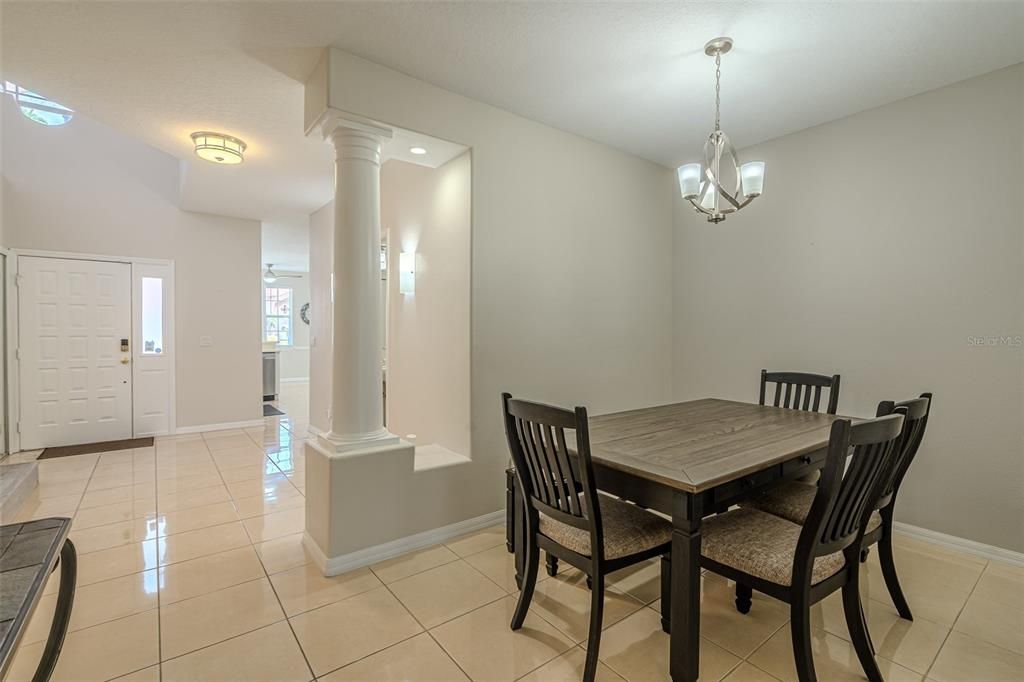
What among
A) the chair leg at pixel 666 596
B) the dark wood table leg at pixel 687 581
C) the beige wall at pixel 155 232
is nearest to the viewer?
the dark wood table leg at pixel 687 581

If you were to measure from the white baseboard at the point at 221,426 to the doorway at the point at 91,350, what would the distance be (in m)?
0.16

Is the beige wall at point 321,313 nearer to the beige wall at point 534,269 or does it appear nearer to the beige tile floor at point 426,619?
the beige tile floor at point 426,619

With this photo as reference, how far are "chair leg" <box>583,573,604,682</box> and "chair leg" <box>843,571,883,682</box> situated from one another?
898mm

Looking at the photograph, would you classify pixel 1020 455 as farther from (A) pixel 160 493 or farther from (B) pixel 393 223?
(A) pixel 160 493

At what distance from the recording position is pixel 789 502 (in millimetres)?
2186

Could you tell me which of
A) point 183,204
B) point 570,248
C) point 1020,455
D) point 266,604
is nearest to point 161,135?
point 183,204

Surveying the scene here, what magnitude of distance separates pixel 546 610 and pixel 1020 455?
276cm

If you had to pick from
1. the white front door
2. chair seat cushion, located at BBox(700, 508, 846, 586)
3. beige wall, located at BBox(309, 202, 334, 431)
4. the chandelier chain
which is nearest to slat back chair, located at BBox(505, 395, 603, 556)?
chair seat cushion, located at BBox(700, 508, 846, 586)

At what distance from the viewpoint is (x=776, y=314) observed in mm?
3617

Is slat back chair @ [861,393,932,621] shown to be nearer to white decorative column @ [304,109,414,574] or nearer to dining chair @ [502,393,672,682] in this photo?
dining chair @ [502,393,672,682]

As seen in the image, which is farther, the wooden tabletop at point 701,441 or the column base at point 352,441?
the column base at point 352,441

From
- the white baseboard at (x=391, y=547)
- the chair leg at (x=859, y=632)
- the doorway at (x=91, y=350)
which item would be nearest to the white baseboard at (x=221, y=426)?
the doorway at (x=91, y=350)

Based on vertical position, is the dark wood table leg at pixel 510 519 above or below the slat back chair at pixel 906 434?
below

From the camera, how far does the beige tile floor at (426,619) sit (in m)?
1.77
